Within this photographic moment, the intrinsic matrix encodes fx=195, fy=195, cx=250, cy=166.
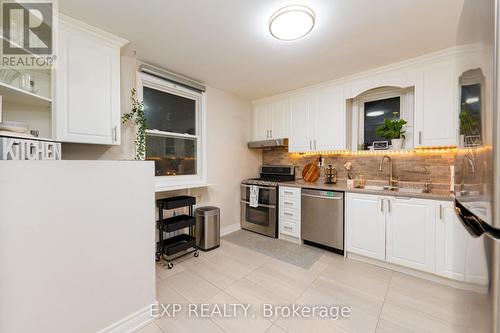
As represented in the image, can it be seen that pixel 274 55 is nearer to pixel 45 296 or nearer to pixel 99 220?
pixel 99 220

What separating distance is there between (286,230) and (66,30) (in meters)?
3.38

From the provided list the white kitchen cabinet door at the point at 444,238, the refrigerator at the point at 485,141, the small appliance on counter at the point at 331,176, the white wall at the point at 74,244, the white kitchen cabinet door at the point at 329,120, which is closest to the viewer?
the refrigerator at the point at 485,141

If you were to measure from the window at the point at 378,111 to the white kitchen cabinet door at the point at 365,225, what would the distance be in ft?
3.05

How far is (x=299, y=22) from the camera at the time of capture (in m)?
1.62

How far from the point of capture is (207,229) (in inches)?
110

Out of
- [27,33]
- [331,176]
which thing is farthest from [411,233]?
[27,33]

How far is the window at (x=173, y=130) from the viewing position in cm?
263

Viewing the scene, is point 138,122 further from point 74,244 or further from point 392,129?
point 392,129

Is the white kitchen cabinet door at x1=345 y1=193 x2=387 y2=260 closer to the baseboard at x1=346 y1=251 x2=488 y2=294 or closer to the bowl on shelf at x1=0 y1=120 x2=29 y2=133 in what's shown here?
the baseboard at x1=346 y1=251 x2=488 y2=294

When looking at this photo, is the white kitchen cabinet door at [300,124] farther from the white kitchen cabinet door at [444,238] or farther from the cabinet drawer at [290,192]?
the white kitchen cabinet door at [444,238]

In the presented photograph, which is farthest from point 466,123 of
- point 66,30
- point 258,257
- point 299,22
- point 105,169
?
point 66,30

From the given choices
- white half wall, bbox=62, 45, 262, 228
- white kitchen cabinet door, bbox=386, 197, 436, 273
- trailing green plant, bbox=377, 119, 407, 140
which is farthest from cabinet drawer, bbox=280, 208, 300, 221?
trailing green plant, bbox=377, 119, 407, 140

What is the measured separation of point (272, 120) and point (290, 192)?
1.44 metres

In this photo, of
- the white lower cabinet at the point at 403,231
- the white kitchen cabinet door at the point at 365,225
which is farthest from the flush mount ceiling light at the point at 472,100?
the white kitchen cabinet door at the point at 365,225
